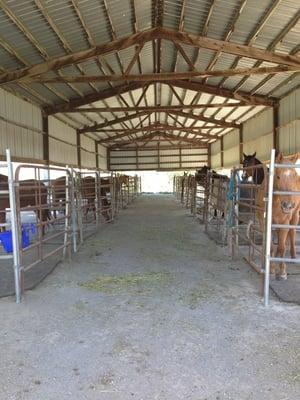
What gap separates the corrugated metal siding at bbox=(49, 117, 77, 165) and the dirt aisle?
39.2 feet

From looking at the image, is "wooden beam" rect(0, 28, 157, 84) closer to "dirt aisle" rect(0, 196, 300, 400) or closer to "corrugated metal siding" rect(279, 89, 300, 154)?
"corrugated metal siding" rect(279, 89, 300, 154)

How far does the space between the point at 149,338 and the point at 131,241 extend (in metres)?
4.42

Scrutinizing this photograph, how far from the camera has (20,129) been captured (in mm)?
12430

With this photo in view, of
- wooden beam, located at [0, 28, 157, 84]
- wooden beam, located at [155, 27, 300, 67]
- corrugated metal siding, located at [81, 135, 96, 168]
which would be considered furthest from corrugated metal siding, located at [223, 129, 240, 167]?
wooden beam, located at [0, 28, 157, 84]

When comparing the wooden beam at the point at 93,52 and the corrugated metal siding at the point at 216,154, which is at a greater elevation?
the wooden beam at the point at 93,52

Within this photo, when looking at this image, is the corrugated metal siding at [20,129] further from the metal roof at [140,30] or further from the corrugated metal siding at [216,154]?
the corrugated metal siding at [216,154]

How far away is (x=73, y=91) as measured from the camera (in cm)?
1412

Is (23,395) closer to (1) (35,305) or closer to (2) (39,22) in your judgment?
(1) (35,305)

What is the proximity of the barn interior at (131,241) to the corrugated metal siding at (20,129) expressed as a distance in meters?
0.07

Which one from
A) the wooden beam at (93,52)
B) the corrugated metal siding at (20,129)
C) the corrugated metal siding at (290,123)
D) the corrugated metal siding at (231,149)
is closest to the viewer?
the wooden beam at (93,52)

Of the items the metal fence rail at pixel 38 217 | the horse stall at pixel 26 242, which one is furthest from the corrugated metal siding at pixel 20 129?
the horse stall at pixel 26 242

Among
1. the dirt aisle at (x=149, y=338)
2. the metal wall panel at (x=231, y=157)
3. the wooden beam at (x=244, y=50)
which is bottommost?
the dirt aisle at (x=149, y=338)

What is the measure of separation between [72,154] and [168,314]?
56.0ft

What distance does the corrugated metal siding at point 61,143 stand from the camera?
16031mm
